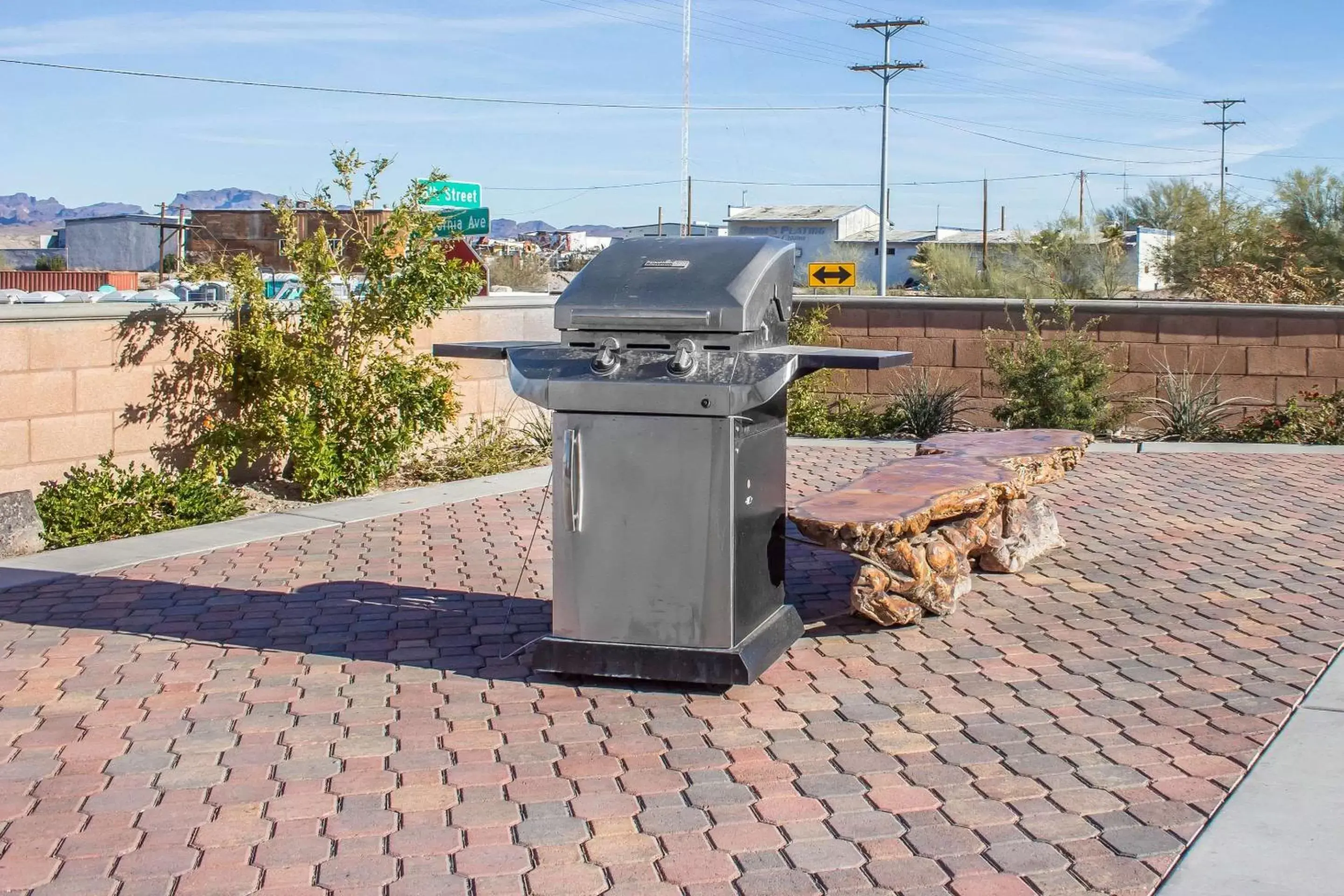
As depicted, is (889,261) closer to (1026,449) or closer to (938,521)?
(1026,449)

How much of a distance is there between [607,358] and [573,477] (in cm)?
52

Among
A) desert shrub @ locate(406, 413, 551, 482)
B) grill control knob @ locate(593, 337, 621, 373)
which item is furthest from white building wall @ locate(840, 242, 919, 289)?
grill control knob @ locate(593, 337, 621, 373)

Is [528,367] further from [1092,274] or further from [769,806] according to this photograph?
[1092,274]

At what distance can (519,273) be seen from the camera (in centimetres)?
3644

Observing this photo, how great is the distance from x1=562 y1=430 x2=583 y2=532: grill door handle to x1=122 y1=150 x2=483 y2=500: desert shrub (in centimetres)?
507

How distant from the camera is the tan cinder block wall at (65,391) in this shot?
9.30 m

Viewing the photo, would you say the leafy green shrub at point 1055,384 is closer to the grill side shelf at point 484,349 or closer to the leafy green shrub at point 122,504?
the leafy green shrub at point 122,504

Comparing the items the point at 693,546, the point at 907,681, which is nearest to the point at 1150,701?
the point at 907,681

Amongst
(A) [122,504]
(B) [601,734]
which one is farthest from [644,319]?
(A) [122,504]

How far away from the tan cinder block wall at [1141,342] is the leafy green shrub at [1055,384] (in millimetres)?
575

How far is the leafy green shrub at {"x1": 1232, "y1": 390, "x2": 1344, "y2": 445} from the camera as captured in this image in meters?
13.9

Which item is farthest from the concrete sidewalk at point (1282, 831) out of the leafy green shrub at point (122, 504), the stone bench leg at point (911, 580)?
the leafy green shrub at point (122, 504)

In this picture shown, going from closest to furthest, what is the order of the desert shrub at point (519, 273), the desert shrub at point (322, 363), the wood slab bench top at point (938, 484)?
the wood slab bench top at point (938, 484) → the desert shrub at point (322, 363) → the desert shrub at point (519, 273)

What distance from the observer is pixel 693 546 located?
581 cm
